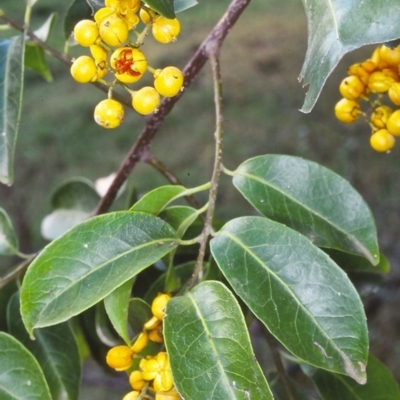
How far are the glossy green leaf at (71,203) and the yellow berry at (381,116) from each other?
2.58 feet

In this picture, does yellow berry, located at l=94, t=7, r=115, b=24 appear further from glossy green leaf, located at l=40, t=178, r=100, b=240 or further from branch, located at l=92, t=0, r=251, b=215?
glossy green leaf, located at l=40, t=178, r=100, b=240

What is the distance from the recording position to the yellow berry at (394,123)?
896 mm

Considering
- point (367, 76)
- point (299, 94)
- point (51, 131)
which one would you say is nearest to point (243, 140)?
point (299, 94)

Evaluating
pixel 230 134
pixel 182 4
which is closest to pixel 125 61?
pixel 182 4

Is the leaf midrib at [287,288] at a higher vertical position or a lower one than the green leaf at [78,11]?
lower

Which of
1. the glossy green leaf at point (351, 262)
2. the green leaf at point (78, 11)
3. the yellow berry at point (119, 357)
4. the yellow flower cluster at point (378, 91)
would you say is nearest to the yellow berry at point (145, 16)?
the green leaf at point (78, 11)

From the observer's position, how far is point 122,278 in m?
0.73

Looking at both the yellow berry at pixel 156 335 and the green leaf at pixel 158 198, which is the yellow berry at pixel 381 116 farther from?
the yellow berry at pixel 156 335

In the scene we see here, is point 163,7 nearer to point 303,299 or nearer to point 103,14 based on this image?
point 103,14

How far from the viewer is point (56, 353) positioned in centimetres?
100

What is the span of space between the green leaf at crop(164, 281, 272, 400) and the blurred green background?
2.01 metres

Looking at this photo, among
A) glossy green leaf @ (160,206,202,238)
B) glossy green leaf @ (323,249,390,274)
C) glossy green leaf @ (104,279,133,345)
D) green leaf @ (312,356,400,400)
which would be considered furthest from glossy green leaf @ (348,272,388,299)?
glossy green leaf @ (104,279,133,345)

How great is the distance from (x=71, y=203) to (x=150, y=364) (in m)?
0.86

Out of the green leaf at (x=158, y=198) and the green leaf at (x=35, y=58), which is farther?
the green leaf at (x=35, y=58)
